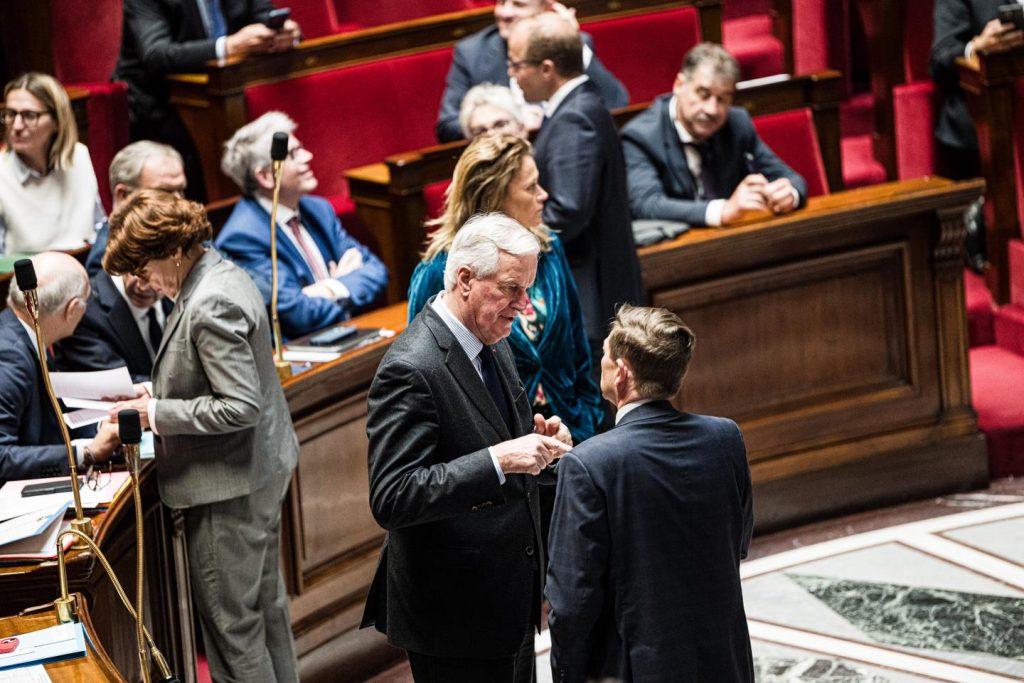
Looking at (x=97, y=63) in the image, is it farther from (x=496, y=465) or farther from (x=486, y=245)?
(x=496, y=465)

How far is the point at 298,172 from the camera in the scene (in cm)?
399

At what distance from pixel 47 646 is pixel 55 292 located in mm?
947

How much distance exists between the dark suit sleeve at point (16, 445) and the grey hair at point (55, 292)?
11 cm

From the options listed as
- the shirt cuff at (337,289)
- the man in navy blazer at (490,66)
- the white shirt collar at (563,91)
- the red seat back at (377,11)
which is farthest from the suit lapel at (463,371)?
the red seat back at (377,11)

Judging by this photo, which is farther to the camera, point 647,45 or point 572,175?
point 647,45

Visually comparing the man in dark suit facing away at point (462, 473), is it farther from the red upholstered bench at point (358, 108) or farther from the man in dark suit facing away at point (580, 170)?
the red upholstered bench at point (358, 108)

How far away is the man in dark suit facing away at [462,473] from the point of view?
89.4 inches

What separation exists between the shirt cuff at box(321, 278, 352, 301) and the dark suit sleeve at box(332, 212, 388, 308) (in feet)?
0.04

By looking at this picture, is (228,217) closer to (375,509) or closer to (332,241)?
(332,241)

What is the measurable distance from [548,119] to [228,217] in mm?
1145

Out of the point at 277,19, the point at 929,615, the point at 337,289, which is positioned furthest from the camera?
the point at 277,19

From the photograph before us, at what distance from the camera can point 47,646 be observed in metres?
2.29

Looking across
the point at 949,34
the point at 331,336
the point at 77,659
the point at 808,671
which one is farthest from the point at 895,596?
the point at 949,34

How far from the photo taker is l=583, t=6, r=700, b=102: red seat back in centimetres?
572
